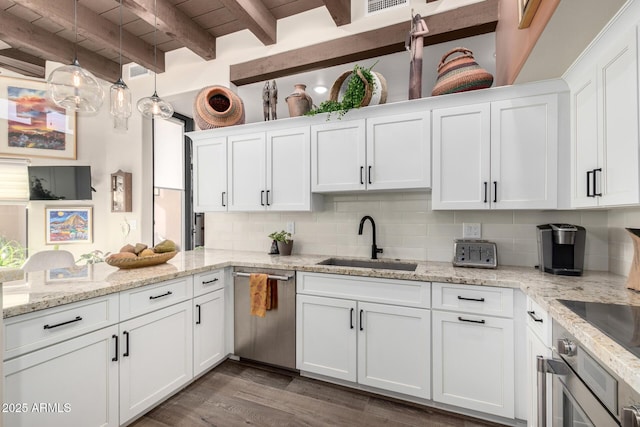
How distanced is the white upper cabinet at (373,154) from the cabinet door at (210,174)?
0.97 metres

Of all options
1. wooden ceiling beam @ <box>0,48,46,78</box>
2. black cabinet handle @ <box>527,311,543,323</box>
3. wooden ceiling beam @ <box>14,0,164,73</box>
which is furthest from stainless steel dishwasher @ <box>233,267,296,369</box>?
wooden ceiling beam @ <box>0,48,46,78</box>

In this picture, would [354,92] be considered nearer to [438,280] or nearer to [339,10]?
[339,10]

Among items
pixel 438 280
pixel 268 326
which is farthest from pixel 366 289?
pixel 268 326

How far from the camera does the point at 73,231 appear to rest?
12.4 ft

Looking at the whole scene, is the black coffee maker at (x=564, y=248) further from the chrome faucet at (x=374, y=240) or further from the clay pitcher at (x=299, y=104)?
the clay pitcher at (x=299, y=104)

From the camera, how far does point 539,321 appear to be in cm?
149

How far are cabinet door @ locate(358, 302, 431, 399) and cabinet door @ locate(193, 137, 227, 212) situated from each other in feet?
5.74

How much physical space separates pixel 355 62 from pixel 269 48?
89cm

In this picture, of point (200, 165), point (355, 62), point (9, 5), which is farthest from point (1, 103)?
point (355, 62)

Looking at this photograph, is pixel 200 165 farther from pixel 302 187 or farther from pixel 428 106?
pixel 428 106

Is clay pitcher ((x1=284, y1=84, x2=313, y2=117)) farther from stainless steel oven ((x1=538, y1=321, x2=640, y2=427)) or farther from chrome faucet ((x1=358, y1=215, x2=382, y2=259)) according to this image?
stainless steel oven ((x1=538, y1=321, x2=640, y2=427))

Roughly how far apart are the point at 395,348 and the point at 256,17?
287 cm

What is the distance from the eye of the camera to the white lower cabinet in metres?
1.99

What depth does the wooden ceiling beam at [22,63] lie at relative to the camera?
3535 mm
